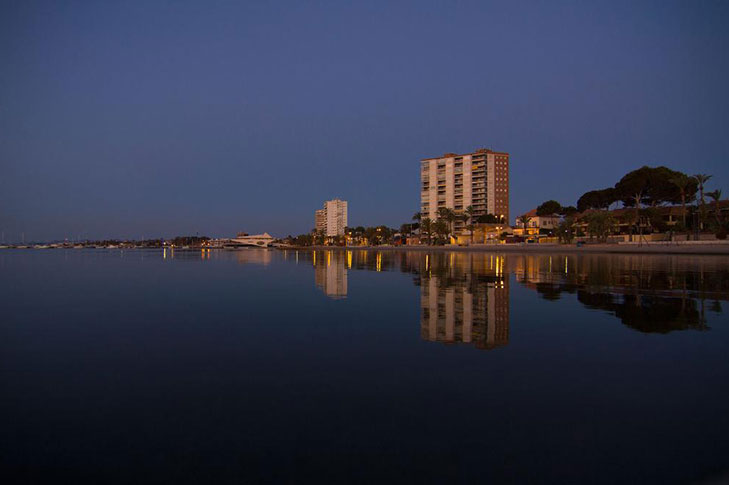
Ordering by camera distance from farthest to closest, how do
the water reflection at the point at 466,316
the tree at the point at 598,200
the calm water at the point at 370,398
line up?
the tree at the point at 598,200 < the water reflection at the point at 466,316 < the calm water at the point at 370,398

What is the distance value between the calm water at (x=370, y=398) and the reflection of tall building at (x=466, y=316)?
0.09 m

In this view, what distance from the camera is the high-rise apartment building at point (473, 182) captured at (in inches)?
6496

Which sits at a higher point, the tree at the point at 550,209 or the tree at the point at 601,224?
the tree at the point at 550,209

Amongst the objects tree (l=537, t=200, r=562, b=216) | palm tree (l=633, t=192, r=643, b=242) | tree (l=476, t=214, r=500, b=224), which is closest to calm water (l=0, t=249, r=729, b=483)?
palm tree (l=633, t=192, r=643, b=242)

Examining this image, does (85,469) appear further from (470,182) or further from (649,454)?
(470,182)

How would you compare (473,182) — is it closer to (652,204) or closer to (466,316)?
(652,204)

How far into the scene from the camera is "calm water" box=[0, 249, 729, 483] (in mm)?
3932

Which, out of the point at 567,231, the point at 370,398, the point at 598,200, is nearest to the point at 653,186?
the point at 598,200

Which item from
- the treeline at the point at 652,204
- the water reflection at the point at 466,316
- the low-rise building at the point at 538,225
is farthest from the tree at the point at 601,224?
the water reflection at the point at 466,316

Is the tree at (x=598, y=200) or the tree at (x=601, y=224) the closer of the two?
the tree at (x=601, y=224)

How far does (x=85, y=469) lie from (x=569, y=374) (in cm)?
573

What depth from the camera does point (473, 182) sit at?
16788 centimetres

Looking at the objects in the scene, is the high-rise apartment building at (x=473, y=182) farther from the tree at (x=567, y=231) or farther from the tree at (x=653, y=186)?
the tree at (x=567, y=231)

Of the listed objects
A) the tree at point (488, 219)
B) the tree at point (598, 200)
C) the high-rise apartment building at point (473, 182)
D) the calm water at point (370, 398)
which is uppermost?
the high-rise apartment building at point (473, 182)
